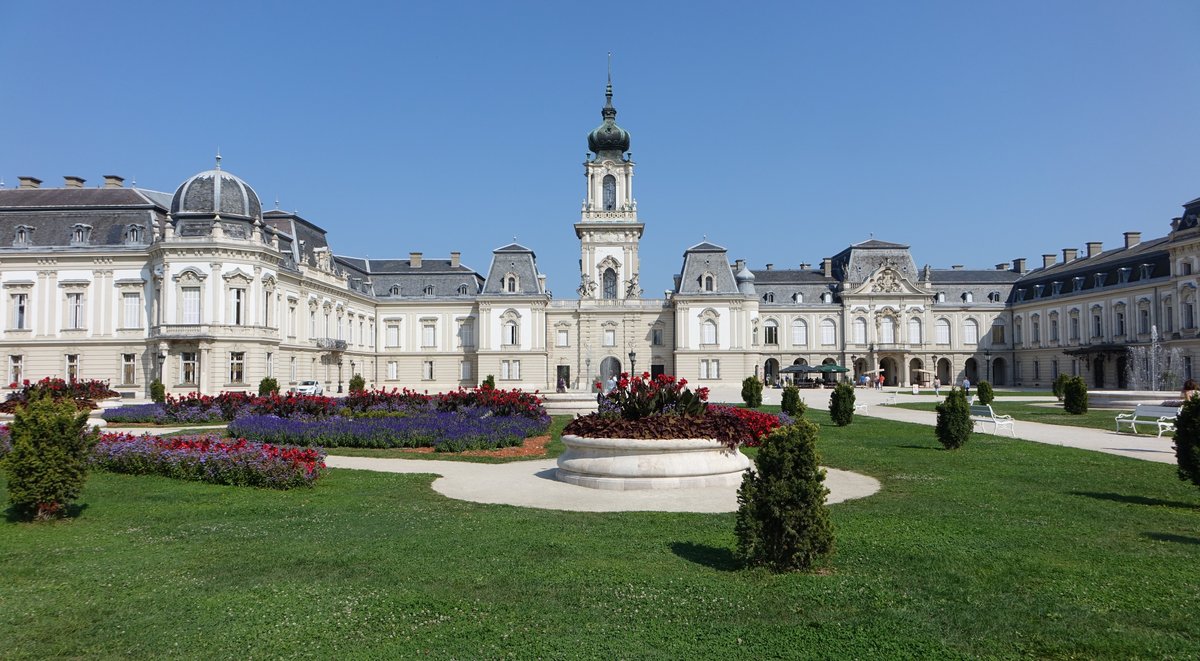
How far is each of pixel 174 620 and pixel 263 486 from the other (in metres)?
6.26

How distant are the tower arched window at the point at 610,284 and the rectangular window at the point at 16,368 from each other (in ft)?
131

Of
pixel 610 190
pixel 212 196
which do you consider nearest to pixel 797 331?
pixel 610 190

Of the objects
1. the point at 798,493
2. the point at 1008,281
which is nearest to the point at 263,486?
the point at 798,493

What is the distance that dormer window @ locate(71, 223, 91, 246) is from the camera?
43.3 metres

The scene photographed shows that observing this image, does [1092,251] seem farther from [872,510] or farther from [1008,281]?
[872,510]

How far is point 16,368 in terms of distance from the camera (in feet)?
143

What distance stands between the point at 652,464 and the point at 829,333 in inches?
2324

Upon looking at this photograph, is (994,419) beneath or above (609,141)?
beneath

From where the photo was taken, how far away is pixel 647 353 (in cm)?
6269

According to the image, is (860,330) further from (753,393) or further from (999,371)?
(753,393)

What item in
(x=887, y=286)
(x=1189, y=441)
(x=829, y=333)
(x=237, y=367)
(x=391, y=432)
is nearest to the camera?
(x=1189, y=441)

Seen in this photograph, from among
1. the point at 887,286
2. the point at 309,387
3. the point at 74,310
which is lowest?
the point at 309,387

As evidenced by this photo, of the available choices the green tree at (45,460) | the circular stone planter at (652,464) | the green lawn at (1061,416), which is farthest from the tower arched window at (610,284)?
the green tree at (45,460)

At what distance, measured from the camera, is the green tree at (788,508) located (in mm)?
6473
